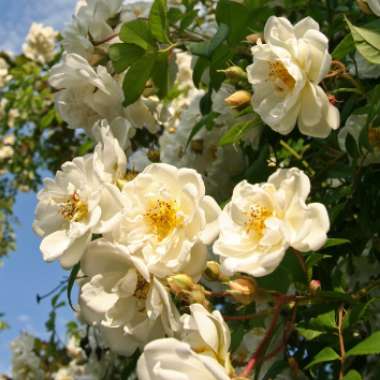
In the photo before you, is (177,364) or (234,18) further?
(234,18)

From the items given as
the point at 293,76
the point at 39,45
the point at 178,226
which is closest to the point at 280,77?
the point at 293,76

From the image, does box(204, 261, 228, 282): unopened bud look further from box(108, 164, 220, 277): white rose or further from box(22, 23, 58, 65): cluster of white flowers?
box(22, 23, 58, 65): cluster of white flowers

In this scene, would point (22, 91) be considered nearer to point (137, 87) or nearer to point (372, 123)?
point (137, 87)

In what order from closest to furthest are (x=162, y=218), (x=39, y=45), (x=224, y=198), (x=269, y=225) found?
(x=269, y=225) → (x=162, y=218) → (x=224, y=198) → (x=39, y=45)

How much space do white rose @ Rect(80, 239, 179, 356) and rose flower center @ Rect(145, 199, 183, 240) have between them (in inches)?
2.7

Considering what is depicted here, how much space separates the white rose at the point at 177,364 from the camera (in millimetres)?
736

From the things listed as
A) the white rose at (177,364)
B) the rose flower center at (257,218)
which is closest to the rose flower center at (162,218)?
the rose flower center at (257,218)

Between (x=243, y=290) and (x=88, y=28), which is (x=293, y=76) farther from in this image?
(x=88, y=28)

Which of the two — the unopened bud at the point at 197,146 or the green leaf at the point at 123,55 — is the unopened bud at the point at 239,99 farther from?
the unopened bud at the point at 197,146

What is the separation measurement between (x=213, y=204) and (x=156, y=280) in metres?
0.14

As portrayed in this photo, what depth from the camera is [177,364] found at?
0.75 m

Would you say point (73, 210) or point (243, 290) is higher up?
point (73, 210)

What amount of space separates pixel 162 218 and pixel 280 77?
0.32 metres

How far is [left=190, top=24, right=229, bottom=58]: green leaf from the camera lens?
1210 mm
